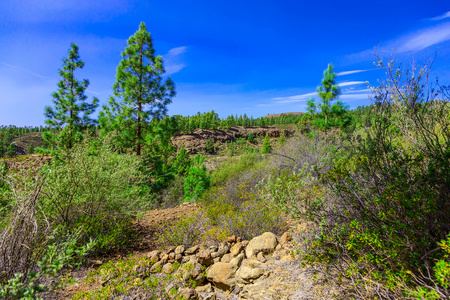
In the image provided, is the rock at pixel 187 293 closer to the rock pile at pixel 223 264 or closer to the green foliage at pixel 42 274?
the rock pile at pixel 223 264

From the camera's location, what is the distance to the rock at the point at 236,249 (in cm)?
400

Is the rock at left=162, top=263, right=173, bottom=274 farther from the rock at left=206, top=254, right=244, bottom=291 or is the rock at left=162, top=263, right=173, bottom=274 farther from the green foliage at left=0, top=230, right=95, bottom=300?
the green foliage at left=0, top=230, right=95, bottom=300

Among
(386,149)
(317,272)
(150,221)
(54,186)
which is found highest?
(386,149)

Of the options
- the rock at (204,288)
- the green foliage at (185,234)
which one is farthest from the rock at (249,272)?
the green foliage at (185,234)

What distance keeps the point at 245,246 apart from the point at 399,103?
3452 millimetres

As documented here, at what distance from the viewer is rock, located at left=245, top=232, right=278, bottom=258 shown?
384 centimetres

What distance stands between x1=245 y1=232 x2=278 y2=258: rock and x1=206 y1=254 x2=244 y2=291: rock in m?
0.28

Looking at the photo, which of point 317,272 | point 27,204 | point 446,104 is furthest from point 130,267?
point 446,104

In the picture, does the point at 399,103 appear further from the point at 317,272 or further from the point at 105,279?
the point at 105,279

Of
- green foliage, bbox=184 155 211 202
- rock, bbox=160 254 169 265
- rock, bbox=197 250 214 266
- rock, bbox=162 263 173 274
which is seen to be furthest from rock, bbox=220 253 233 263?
green foliage, bbox=184 155 211 202

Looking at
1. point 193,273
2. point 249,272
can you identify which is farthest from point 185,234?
point 249,272

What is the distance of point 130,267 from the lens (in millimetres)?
3516

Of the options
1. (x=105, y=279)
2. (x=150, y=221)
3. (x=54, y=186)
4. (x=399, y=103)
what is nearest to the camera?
(x=399, y=103)

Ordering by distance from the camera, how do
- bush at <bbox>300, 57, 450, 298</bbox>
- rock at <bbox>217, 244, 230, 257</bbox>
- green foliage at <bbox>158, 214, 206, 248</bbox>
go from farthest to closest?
green foliage at <bbox>158, 214, 206, 248</bbox> → rock at <bbox>217, 244, 230, 257</bbox> → bush at <bbox>300, 57, 450, 298</bbox>
